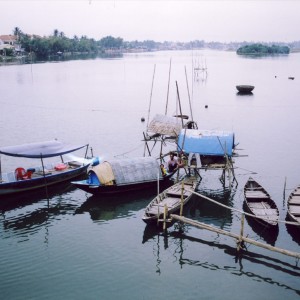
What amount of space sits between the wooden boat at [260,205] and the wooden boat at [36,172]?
13594mm

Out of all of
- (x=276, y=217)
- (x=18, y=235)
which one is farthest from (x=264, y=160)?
(x=18, y=235)

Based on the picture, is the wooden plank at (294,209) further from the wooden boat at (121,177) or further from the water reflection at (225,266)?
the wooden boat at (121,177)

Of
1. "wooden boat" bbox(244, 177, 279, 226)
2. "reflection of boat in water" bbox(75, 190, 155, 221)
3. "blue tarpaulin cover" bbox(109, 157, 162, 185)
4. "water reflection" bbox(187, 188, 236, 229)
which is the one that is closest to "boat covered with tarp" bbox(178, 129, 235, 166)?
"water reflection" bbox(187, 188, 236, 229)

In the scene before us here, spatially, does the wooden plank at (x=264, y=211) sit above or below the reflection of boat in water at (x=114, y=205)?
above

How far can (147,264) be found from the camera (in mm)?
19672

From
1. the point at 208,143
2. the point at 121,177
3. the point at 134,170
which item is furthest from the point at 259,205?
the point at 121,177

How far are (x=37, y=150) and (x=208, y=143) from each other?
13.0 meters

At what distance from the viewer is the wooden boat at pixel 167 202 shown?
22422 mm

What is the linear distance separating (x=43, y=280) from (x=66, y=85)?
258 feet

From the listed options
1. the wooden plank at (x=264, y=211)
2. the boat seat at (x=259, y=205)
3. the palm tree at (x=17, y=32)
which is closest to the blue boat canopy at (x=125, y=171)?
the boat seat at (x=259, y=205)

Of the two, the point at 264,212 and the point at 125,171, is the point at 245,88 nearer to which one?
the point at 125,171

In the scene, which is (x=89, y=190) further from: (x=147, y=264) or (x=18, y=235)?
(x=147, y=264)

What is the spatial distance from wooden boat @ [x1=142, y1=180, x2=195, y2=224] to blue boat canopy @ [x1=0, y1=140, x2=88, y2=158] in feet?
30.5

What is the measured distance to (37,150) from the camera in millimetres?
28516
